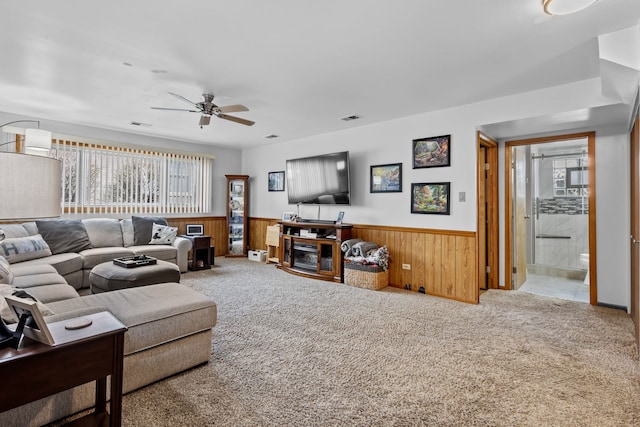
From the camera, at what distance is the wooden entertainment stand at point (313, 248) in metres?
4.87

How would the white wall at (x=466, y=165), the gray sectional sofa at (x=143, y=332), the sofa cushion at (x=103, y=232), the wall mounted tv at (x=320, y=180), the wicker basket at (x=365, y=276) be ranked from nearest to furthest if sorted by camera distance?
the gray sectional sofa at (x=143, y=332) < the white wall at (x=466, y=165) < the wicker basket at (x=365, y=276) < the sofa cushion at (x=103, y=232) < the wall mounted tv at (x=320, y=180)

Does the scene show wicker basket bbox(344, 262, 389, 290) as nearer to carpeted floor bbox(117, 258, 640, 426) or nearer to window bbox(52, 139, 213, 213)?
carpeted floor bbox(117, 258, 640, 426)

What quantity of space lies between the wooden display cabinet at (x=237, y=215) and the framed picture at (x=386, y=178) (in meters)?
3.08

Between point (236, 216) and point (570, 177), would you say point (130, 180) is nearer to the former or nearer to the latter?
point (236, 216)

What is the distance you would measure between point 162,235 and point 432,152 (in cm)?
430

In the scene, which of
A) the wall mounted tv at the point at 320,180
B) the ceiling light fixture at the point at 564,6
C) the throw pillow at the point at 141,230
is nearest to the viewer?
the ceiling light fixture at the point at 564,6

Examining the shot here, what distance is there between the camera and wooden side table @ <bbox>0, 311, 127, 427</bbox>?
1.14 m

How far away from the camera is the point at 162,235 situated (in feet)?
17.3

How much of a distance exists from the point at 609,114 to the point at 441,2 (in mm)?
2583

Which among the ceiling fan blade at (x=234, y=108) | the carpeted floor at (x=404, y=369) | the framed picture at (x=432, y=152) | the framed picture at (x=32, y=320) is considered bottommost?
the carpeted floor at (x=404, y=369)

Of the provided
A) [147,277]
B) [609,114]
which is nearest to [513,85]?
[609,114]

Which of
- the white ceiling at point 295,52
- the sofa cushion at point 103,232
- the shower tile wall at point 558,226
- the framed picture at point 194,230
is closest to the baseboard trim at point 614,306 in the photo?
the shower tile wall at point 558,226

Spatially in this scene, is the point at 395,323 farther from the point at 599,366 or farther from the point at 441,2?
the point at 441,2

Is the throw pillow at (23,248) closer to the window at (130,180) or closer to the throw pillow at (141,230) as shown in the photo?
the throw pillow at (141,230)
